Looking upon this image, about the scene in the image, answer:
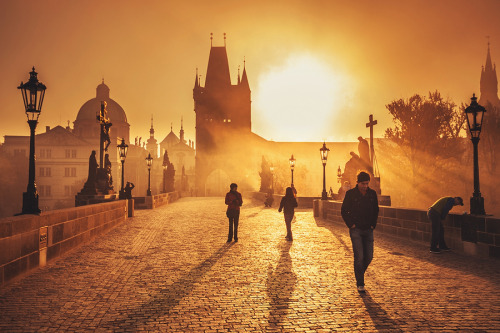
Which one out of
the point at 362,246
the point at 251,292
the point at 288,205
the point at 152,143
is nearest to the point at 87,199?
the point at 288,205

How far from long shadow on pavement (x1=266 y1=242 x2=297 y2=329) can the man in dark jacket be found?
1132 mm

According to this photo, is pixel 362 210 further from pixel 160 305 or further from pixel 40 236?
pixel 40 236

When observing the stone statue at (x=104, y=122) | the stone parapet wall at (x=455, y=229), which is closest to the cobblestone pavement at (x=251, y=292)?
the stone parapet wall at (x=455, y=229)

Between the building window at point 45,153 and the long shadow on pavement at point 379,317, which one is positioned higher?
the building window at point 45,153

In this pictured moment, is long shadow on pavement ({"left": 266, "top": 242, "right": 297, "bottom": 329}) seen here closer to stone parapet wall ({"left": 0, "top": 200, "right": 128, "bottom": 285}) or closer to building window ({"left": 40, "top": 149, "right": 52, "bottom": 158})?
stone parapet wall ({"left": 0, "top": 200, "right": 128, "bottom": 285})

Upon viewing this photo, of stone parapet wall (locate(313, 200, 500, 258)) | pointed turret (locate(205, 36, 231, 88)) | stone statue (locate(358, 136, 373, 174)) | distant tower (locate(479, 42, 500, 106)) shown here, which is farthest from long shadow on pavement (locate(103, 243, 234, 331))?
distant tower (locate(479, 42, 500, 106))

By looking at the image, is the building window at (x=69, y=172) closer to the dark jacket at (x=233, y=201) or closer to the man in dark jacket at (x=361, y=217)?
the dark jacket at (x=233, y=201)

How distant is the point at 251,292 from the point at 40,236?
442 cm

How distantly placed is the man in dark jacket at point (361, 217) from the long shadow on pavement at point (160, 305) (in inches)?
101

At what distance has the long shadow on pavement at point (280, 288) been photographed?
4.75 meters

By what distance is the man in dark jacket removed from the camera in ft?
20.4

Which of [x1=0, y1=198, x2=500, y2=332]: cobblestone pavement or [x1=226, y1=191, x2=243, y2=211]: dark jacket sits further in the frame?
[x1=226, y1=191, x2=243, y2=211]: dark jacket

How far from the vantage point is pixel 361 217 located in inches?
244

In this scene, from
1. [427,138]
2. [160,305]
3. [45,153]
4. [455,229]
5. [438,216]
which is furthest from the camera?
[45,153]
